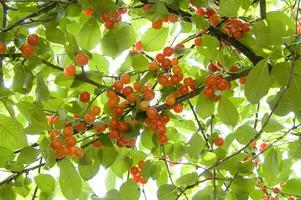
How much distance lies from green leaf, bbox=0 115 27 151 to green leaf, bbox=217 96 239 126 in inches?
37.2

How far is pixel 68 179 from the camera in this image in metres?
1.95

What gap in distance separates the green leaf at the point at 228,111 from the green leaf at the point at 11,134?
37.2 inches

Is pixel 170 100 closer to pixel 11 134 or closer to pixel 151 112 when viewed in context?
pixel 151 112

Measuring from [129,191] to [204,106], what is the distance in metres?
0.55

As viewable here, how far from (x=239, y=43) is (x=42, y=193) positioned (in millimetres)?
1165

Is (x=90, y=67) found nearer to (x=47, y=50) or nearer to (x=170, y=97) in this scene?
(x=47, y=50)

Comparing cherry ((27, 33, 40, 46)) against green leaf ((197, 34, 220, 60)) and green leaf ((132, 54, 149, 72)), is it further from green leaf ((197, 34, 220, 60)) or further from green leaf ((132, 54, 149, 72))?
green leaf ((197, 34, 220, 60))

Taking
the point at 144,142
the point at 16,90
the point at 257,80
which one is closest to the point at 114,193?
the point at 144,142

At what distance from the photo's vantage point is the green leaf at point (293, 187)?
2199mm

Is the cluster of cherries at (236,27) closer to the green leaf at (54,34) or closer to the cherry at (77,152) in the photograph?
the green leaf at (54,34)

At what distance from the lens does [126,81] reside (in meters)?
2.01

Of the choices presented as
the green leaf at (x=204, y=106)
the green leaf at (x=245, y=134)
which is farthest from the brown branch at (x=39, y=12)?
the green leaf at (x=245, y=134)

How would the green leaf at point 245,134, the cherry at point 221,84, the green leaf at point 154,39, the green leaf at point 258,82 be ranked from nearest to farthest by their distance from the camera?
the green leaf at point 258,82 → the cherry at point 221,84 → the green leaf at point 245,134 → the green leaf at point 154,39

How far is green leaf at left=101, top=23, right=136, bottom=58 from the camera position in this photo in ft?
6.79
